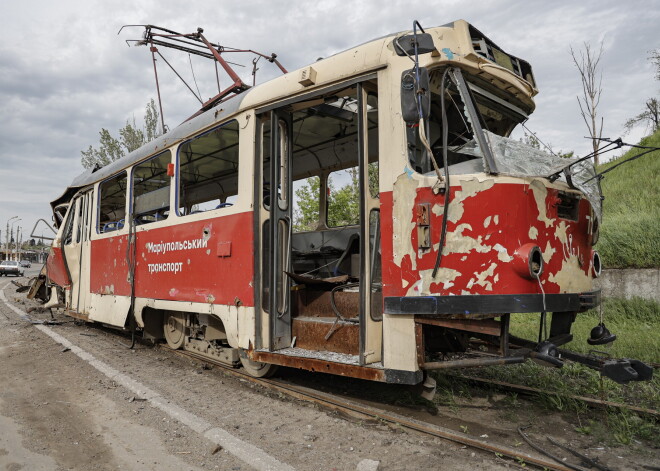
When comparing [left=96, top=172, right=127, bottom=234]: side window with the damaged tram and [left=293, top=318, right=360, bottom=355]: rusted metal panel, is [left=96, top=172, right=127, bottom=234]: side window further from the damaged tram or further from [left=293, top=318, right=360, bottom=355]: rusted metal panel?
[left=293, top=318, right=360, bottom=355]: rusted metal panel

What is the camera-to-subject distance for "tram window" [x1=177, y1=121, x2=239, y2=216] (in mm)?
5207

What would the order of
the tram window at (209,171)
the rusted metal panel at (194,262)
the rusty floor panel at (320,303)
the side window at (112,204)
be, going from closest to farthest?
the rusty floor panel at (320,303)
the rusted metal panel at (194,262)
the tram window at (209,171)
the side window at (112,204)

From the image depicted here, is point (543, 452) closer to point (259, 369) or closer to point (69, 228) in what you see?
point (259, 369)

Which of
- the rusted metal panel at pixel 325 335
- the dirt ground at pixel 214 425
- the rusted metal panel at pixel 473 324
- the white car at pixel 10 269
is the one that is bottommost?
the dirt ground at pixel 214 425

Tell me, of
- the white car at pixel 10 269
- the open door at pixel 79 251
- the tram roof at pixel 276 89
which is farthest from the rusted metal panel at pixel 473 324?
the white car at pixel 10 269

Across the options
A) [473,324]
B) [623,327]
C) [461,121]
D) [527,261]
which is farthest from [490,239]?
[623,327]

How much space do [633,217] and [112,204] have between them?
9.92 meters

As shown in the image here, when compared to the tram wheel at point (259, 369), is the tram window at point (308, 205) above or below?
above

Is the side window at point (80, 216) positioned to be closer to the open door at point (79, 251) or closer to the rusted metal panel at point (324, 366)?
the open door at point (79, 251)

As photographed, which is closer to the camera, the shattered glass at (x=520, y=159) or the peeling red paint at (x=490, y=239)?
the peeling red paint at (x=490, y=239)

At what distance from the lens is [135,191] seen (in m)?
6.72

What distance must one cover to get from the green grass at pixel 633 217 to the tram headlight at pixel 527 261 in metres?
6.77

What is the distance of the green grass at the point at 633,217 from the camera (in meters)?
8.80

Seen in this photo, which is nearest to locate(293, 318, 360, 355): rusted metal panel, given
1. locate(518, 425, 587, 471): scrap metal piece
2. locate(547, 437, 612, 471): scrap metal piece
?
locate(518, 425, 587, 471): scrap metal piece
